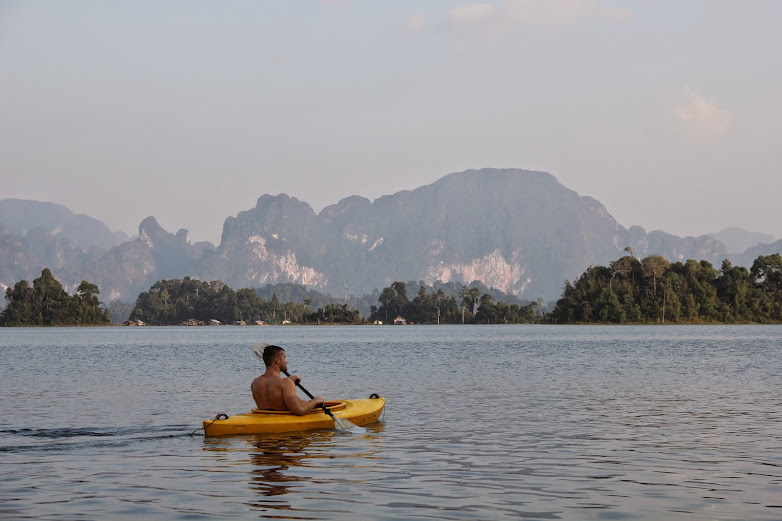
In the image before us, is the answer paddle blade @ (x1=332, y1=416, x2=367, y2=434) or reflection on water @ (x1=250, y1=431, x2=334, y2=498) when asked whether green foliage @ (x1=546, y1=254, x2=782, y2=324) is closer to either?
paddle blade @ (x1=332, y1=416, x2=367, y2=434)

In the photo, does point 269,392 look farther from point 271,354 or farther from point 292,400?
point 271,354

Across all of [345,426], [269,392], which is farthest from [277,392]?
[345,426]

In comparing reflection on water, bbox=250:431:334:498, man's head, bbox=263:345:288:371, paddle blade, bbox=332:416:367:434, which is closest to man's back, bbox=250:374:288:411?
man's head, bbox=263:345:288:371

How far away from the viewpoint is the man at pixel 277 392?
64.9 feet

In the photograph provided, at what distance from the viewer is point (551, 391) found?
32281 mm

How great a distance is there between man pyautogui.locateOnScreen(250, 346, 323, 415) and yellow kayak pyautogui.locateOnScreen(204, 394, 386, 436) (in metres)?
0.17

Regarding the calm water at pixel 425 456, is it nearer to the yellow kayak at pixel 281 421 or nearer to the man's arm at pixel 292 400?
the yellow kayak at pixel 281 421

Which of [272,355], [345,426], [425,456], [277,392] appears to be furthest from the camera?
[345,426]

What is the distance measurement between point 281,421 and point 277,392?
0.63 metres

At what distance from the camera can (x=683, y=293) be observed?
624 feet

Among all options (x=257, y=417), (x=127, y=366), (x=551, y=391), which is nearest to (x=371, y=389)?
(x=551, y=391)

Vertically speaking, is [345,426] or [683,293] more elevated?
[683,293]

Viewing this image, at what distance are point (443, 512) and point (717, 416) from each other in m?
13.6

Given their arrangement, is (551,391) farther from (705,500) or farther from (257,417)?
(705,500)
